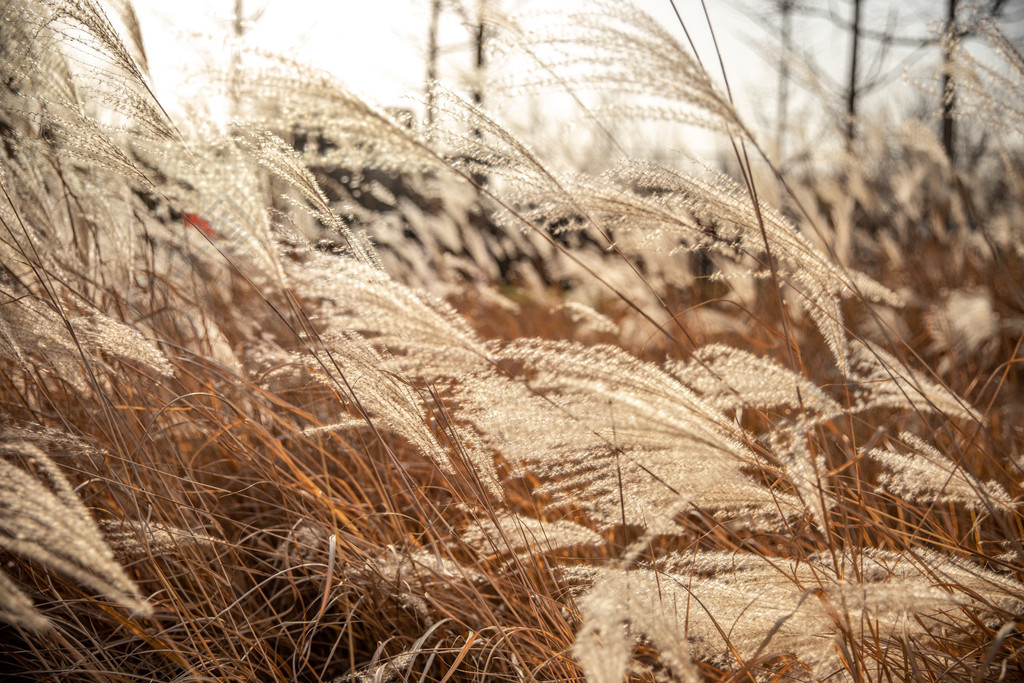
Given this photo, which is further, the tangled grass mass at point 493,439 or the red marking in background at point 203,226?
the red marking in background at point 203,226

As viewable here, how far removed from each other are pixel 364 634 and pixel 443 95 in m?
1.20

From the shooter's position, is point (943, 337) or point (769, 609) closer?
point (769, 609)

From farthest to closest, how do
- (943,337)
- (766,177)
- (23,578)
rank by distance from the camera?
1. (766,177)
2. (943,337)
3. (23,578)

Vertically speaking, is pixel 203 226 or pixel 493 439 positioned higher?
pixel 203 226

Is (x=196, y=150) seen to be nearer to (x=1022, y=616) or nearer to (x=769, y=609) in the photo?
(x=769, y=609)

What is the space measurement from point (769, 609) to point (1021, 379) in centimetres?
313

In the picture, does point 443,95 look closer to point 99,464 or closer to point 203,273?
point 99,464

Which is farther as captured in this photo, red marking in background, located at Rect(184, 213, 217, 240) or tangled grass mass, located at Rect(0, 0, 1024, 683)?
red marking in background, located at Rect(184, 213, 217, 240)

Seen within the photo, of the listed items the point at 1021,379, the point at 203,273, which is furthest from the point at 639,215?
the point at 1021,379

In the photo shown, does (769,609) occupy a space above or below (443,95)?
below

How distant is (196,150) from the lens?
3.14ft

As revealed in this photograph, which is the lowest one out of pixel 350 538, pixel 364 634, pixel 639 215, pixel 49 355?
pixel 364 634

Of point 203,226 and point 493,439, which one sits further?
point 203,226

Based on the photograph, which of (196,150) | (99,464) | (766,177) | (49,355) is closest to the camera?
(196,150)
